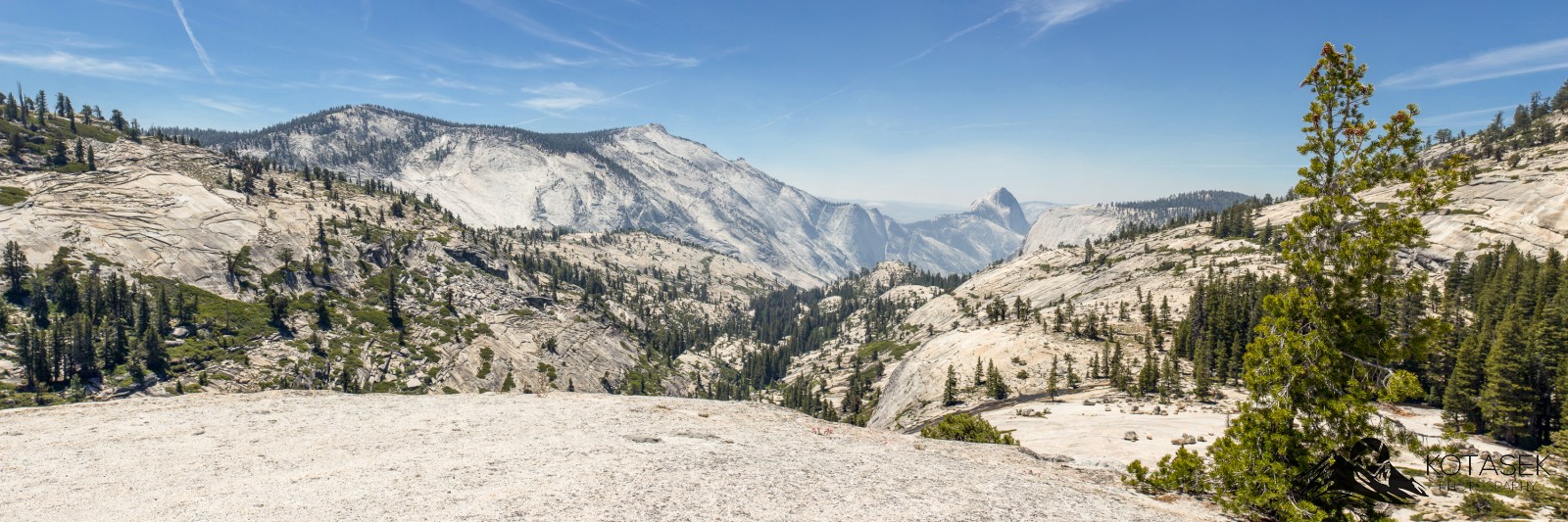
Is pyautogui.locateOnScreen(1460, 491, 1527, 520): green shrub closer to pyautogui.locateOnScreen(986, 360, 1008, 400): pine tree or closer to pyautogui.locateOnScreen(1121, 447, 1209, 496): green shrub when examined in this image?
pyautogui.locateOnScreen(1121, 447, 1209, 496): green shrub

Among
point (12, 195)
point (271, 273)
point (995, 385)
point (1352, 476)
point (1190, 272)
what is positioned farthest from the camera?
point (1190, 272)

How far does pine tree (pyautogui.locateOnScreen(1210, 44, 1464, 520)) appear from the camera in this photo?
51.3ft

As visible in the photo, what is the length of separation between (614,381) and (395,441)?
596 ft

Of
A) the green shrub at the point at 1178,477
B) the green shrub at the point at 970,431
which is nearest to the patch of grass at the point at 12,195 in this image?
the green shrub at the point at 970,431

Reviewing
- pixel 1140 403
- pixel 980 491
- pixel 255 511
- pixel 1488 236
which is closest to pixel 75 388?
pixel 255 511

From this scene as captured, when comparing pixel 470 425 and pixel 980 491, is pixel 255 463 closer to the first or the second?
pixel 470 425

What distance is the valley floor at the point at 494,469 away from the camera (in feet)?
58.3

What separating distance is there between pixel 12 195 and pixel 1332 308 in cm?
24628

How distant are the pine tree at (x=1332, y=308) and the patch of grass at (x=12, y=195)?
238 metres

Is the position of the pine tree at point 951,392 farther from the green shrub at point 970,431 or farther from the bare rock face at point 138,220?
the bare rock face at point 138,220

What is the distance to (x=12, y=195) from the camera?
145 m

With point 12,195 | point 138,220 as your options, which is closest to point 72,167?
point 12,195

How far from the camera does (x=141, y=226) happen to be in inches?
6068

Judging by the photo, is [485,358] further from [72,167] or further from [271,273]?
[72,167]
